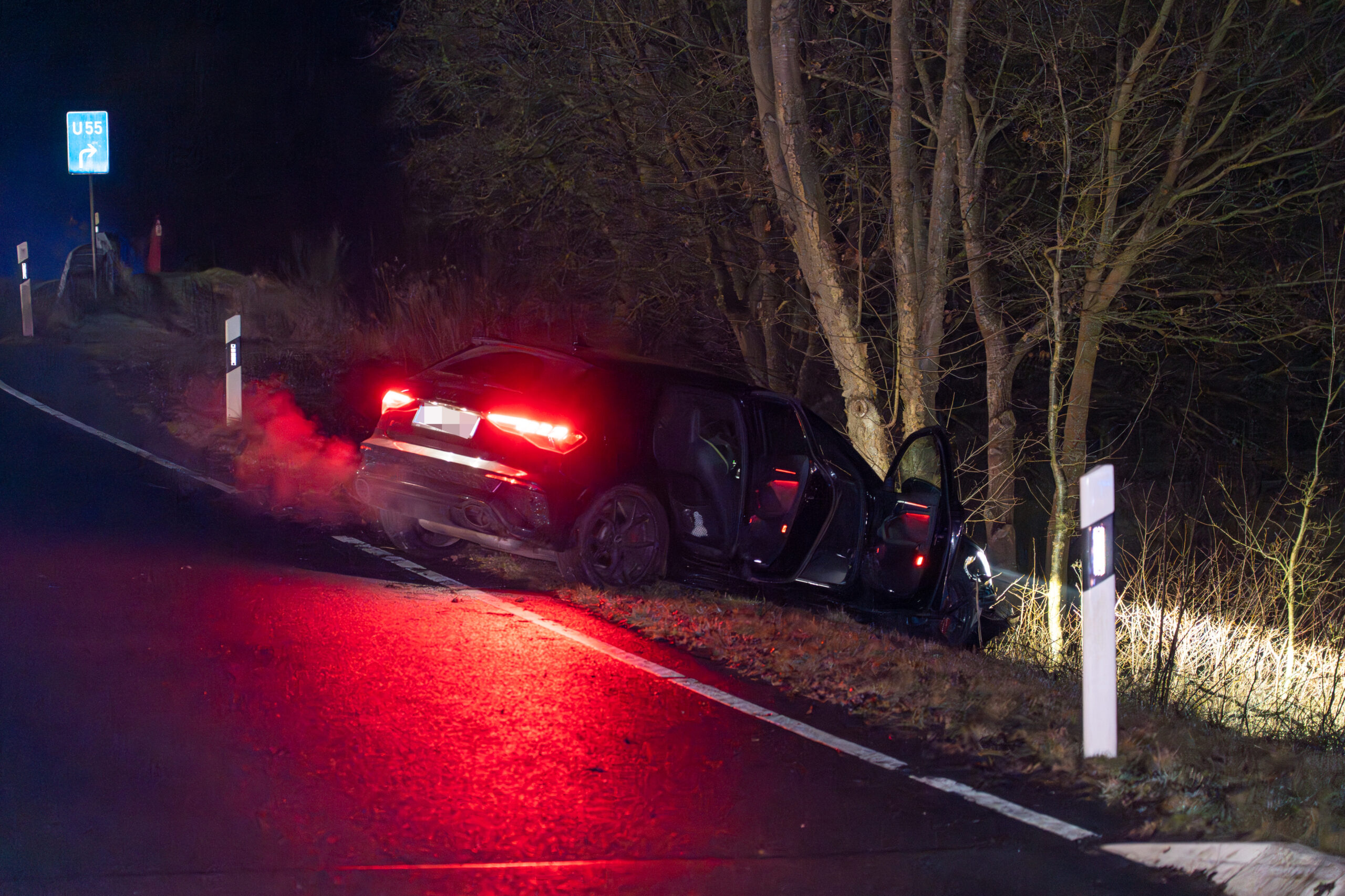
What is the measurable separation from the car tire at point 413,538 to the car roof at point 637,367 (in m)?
1.38

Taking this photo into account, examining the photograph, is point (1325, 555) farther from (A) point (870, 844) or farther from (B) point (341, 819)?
(B) point (341, 819)

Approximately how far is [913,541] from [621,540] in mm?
2018

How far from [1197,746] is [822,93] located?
1044cm

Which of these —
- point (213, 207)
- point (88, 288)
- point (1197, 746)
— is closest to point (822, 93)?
point (1197, 746)

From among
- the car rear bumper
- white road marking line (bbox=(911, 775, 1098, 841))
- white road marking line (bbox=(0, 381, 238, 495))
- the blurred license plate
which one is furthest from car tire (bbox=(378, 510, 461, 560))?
white road marking line (bbox=(911, 775, 1098, 841))

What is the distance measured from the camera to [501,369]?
771 centimetres

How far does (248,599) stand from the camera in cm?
685

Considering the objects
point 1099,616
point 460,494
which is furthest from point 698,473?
point 1099,616

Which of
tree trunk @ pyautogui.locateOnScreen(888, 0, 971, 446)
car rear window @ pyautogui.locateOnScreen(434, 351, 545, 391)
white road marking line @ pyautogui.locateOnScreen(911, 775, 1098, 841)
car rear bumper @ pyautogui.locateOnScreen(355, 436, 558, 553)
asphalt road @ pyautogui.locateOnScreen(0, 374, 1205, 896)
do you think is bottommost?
white road marking line @ pyautogui.locateOnScreen(911, 775, 1098, 841)

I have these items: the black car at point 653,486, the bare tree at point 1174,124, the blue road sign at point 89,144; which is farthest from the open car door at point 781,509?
the blue road sign at point 89,144

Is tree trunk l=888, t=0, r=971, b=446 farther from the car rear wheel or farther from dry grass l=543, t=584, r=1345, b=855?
the car rear wheel

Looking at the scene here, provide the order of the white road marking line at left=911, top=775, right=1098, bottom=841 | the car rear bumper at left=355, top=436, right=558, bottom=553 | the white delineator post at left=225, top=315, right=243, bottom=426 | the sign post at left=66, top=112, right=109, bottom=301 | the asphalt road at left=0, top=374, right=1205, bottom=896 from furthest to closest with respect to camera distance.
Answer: the sign post at left=66, top=112, right=109, bottom=301 < the white delineator post at left=225, top=315, right=243, bottom=426 < the car rear bumper at left=355, top=436, right=558, bottom=553 < the white road marking line at left=911, top=775, right=1098, bottom=841 < the asphalt road at left=0, top=374, right=1205, bottom=896

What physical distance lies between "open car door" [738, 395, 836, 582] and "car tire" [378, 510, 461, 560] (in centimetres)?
210

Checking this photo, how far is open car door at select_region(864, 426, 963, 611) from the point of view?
8.12m
